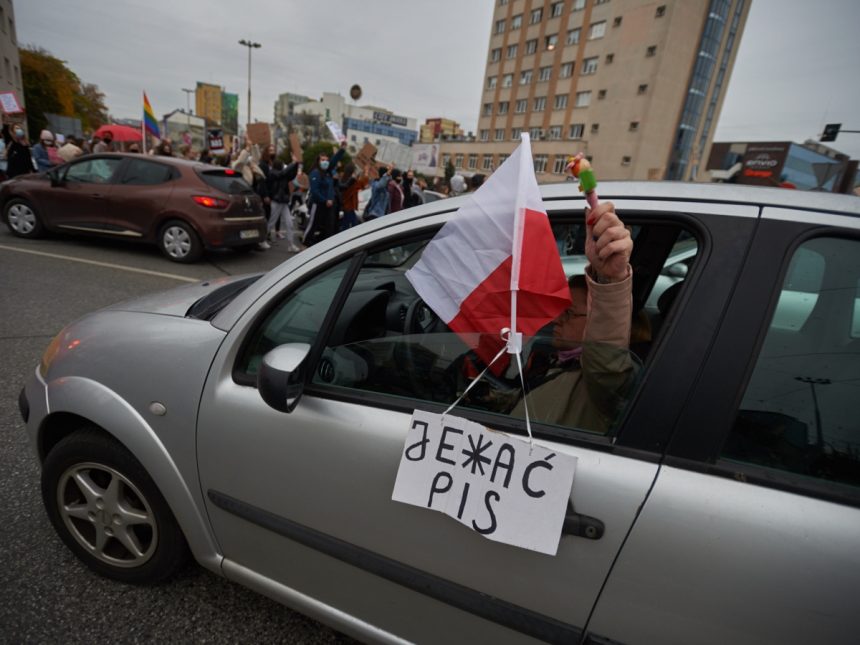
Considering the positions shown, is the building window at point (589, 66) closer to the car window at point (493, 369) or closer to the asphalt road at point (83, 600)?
the car window at point (493, 369)

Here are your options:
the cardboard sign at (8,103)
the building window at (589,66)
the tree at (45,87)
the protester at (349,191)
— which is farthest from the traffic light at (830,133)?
the tree at (45,87)

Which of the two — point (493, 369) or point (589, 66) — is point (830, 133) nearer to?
point (493, 369)

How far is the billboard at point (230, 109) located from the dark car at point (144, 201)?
92.9 meters

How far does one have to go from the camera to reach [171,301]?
193cm

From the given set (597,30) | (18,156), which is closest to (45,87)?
(18,156)

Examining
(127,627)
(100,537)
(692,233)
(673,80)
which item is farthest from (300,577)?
(673,80)

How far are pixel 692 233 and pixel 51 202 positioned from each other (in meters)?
8.86

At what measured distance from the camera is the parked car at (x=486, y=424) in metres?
0.97

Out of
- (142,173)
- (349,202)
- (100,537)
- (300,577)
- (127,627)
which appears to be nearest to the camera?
(300,577)

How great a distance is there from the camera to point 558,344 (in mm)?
1312

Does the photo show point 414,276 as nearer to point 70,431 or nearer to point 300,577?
point 300,577

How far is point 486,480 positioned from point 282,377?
23.8 inches

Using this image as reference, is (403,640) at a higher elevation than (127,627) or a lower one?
higher

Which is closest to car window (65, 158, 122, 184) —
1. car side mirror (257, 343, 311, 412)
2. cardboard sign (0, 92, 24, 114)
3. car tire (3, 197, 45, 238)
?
car tire (3, 197, 45, 238)
